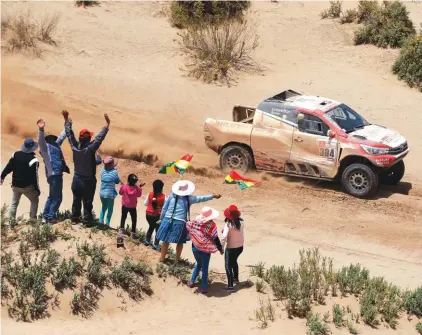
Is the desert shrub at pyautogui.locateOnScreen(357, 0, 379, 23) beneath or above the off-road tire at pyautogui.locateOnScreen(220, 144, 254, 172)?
above

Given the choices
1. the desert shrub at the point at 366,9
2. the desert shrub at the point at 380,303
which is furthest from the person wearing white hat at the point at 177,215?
the desert shrub at the point at 366,9

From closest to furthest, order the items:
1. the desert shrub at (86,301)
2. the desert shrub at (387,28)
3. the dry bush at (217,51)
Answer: the desert shrub at (86,301) < the dry bush at (217,51) < the desert shrub at (387,28)

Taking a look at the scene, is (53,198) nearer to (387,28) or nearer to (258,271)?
(258,271)

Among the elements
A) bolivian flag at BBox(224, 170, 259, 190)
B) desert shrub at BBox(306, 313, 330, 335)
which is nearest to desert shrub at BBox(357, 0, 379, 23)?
bolivian flag at BBox(224, 170, 259, 190)

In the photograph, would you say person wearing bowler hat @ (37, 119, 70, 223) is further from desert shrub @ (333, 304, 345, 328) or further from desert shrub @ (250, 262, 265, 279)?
desert shrub @ (333, 304, 345, 328)

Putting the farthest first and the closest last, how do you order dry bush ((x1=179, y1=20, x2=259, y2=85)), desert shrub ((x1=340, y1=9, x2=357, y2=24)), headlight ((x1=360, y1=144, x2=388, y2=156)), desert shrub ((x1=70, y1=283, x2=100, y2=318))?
desert shrub ((x1=340, y1=9, x2=357, y2=24))
dry bush ((x1=179, y1=20, x2=259, y2=85))
headlight ((x1=360, y1=144, x2=388, y2=156))
desert shrub ((x1=70, y1=283, x2=100, y2=318))

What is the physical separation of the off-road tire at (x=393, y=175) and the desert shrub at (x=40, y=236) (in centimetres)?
800

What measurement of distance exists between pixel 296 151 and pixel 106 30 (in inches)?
459

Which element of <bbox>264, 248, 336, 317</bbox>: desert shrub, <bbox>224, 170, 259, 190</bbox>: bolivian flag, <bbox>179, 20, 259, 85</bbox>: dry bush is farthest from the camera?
<bbox>179, 20, 259, 85</bbox>: dry bush

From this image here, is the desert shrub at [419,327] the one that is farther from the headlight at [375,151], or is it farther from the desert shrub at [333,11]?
the desert shrub at [333,11]

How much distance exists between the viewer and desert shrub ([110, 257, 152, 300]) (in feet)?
31.9

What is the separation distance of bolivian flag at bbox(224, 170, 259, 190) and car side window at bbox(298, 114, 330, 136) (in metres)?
1.57

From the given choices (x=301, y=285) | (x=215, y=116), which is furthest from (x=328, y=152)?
(x=215, y=116)

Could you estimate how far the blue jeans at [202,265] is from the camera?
32.5 feet
